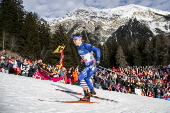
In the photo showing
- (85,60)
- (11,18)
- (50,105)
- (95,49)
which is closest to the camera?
(50,105)

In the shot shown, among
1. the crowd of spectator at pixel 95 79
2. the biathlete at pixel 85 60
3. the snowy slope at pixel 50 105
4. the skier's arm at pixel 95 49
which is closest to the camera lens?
the snowy slope at pixel 50 105

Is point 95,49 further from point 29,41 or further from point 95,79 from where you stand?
point 29,41

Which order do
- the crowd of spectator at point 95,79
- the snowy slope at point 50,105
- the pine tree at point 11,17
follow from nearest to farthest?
the snowy slope at point 50,105 → the crowd of spectator at point 95,79 → the pine tree at point 11,17

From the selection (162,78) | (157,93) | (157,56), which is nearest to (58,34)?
(162,78)

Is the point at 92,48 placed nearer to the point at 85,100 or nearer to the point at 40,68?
the point at 85,100

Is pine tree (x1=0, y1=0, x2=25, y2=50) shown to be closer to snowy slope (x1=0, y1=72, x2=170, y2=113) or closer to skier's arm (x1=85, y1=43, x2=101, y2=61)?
snowy slope (x1=0, y1=72, x2=170, y2=113)

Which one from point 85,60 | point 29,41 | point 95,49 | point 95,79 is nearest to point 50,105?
point 85,60

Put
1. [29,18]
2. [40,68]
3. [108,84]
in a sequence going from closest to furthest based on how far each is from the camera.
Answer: [40,68]
[108,84]
[29,18]

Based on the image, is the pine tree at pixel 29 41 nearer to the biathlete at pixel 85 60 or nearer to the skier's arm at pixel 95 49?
the biathlete at pixel 85 60

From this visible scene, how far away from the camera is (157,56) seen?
6700 cm

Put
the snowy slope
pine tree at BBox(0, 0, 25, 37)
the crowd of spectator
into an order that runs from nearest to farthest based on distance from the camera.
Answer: the snowy slope → the crowd of spectator → pine tree at BBox(0, 0, 25, 37)

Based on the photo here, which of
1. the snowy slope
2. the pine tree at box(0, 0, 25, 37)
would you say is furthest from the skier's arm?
the pine tree at box(0, 0, 25, 37)

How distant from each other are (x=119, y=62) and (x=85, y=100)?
66.8 metres

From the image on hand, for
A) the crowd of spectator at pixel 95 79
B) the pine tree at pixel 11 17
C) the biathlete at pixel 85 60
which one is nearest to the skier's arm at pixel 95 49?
the biathlete at pixel 85 60
